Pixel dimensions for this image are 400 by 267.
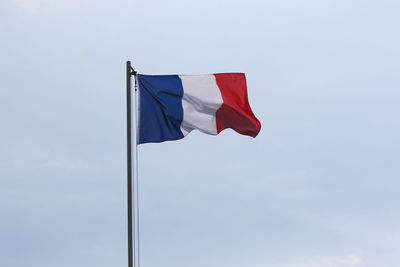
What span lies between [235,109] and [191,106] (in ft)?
4.87

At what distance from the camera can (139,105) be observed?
1842 cm

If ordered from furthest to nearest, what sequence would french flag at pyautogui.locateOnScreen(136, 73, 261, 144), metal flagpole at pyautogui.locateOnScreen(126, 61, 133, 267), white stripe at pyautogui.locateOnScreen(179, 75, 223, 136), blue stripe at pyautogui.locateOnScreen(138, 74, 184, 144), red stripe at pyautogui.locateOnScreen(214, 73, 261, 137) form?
1. red stripe at pyautogui.locateOnScreen(214, 73, 261, 137)
2. white stripe at pyautogui.locateOnScreen(179, 75, 223, 136)
3. french flag at pyautogui.locateOnScreen(136, 73, 261, 144)
4. blue stripe at pyautogui.locateOnScreen(138, 74, 184, 144)
5. metal flagpole at pyautogui.locateOnScreen(126, 61, 133, 267)

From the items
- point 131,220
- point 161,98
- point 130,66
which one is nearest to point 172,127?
point 161,98

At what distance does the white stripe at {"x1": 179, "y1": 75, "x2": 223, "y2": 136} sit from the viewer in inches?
767

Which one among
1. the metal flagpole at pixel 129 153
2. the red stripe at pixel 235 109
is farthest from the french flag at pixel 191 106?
the metal flagpole at pixel 129 153

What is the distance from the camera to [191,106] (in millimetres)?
19594

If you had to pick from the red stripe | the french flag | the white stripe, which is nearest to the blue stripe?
the french flag

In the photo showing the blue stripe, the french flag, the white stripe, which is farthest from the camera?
the white stripe

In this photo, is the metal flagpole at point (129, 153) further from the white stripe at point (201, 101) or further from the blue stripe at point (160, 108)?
the white stripe at point (201, 101)

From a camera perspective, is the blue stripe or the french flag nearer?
the blue stripe

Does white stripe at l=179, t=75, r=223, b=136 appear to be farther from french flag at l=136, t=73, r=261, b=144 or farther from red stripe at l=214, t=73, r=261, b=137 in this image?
red stripe at l=214, t=73, r=261, b=137

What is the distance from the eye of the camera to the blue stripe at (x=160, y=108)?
1823cm

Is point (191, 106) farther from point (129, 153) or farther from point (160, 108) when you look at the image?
point (129, 153)

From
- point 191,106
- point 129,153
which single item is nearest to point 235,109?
point 191,106
